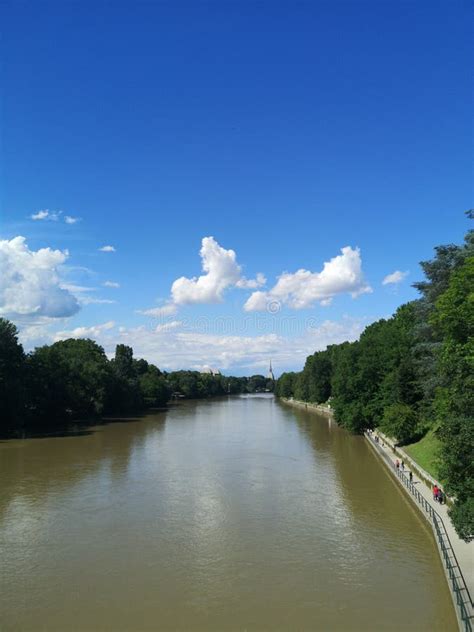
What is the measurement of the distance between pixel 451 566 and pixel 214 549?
31.2 feet

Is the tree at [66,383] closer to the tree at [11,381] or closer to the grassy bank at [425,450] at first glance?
the tree at [11,381]

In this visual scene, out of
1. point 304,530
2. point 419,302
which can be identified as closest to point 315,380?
point 419,302

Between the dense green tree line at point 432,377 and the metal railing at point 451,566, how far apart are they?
7.94ft

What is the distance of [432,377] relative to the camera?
39.9 metres

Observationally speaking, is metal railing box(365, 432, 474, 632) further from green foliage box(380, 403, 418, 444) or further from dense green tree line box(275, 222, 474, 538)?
green foliage box(380, 403, 418, 444)

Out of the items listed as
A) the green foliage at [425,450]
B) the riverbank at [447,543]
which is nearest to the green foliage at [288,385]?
the green foliage at [425,450]

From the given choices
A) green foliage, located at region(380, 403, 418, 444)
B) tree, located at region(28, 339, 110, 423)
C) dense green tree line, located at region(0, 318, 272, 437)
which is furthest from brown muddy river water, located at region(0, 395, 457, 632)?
tree, located at region(28, 339, 110, 423)

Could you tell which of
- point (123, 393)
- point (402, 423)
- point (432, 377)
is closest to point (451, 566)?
point (432, 377)

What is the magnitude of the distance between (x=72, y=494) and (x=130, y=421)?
5640 centimetres

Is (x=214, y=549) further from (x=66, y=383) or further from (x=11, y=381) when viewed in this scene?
(x=66, y=383)

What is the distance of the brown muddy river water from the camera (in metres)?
17.0

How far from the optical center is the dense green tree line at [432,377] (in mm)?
16781

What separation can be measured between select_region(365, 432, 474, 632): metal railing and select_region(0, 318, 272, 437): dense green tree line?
168 ft

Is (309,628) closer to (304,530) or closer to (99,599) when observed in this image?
(99,599)
